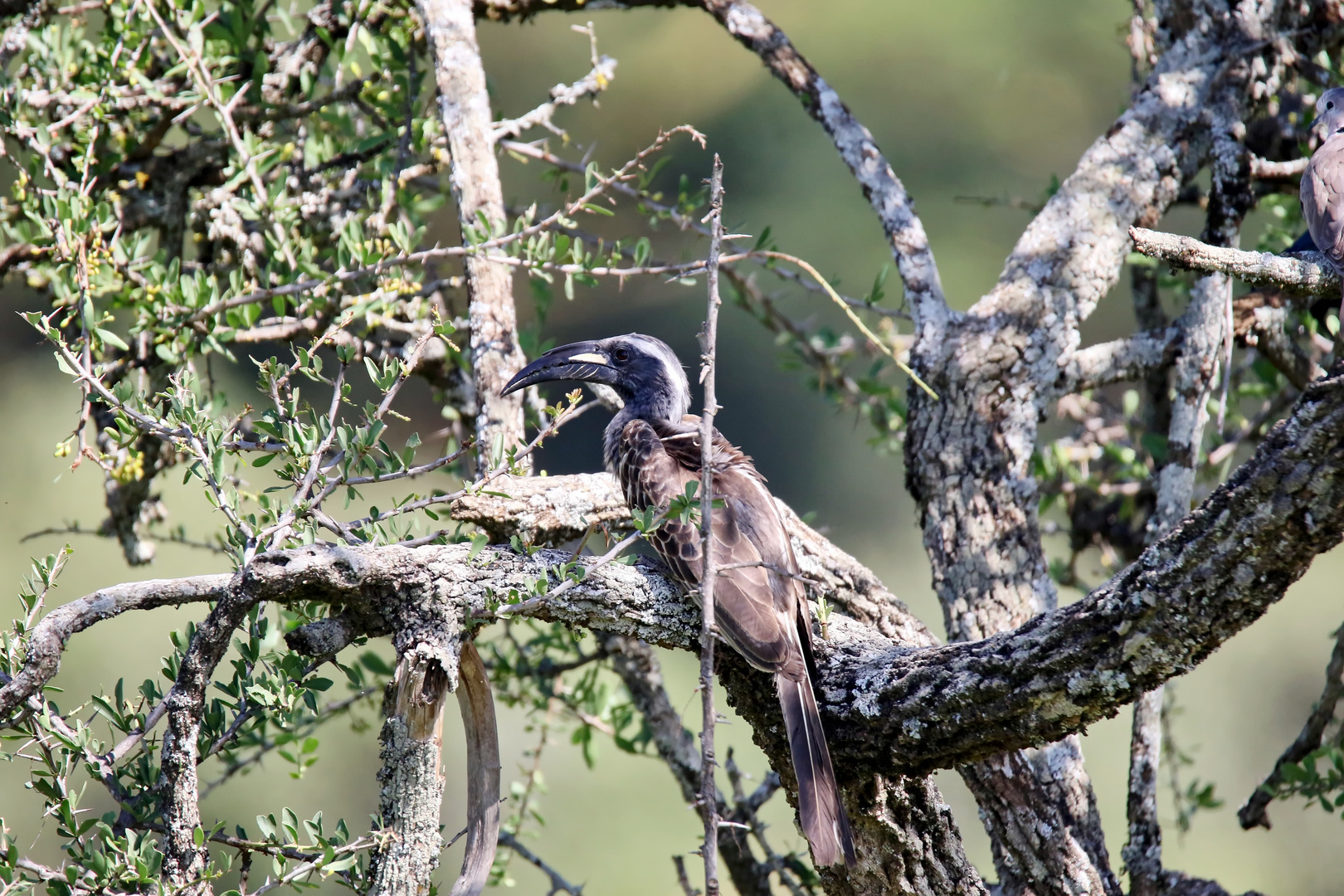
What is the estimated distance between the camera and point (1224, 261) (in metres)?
1.43

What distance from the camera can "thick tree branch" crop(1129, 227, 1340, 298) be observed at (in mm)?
1413

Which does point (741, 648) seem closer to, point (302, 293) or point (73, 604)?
Result: point (73, 604)

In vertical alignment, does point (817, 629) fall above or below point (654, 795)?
below

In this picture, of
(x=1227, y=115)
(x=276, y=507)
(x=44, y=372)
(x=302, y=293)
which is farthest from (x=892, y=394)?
(x=44, y=372)

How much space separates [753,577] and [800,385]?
5.63 m

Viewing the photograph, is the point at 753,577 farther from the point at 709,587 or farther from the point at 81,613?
the point at 81,613

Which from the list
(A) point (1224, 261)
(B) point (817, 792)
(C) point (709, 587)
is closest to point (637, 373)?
(B) point (817, 792)

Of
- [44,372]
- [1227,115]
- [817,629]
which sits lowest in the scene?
[817,629]

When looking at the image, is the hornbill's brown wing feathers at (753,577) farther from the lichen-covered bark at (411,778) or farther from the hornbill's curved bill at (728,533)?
the lichen-covered bark at (411,778)

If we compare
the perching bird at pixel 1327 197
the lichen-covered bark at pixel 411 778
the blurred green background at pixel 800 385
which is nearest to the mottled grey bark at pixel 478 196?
the lichen-covered bark at pixel 411 778

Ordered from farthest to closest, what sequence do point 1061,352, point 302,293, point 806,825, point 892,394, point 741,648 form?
point 892,394 < point 1061,352 < point 302,293 < point 741,648 < point 806,825

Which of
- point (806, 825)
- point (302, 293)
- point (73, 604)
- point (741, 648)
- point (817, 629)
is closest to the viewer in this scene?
point (73, 604)

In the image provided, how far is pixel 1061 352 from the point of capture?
2994 mm

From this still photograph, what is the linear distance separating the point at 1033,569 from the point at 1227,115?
1.52m
